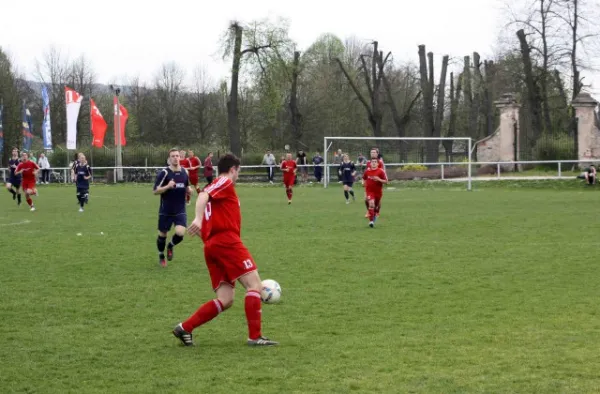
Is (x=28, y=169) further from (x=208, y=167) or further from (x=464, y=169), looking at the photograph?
(x=464, y=169)

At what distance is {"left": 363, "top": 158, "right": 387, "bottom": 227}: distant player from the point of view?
64.8 feet

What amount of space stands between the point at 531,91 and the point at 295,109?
17582 mm

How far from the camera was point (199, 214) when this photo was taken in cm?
738

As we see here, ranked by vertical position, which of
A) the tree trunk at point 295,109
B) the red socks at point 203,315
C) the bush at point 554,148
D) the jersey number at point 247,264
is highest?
the tree trunk at point 295,109

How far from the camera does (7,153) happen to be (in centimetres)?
6300

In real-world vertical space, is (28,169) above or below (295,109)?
below

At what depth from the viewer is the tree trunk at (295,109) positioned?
57372 millimetres

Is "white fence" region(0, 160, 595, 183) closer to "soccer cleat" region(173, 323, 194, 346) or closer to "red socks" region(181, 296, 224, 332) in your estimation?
"red socks" region(181, 296, 224, 332)

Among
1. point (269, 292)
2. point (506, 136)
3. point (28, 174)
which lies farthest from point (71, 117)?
point (269, 292)

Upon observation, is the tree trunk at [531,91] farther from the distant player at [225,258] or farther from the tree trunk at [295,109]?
the distant player at [225,258]

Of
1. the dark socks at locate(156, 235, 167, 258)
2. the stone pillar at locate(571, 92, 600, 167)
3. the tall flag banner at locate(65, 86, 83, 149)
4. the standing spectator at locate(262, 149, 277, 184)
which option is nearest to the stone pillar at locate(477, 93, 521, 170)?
the stone pillar at locate(571, 92, 600, 167)

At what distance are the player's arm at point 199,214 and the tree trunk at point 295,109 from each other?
164 feet

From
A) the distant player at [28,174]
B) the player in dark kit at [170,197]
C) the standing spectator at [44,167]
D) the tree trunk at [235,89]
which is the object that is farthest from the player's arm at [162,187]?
the tree trunk at [235,89]

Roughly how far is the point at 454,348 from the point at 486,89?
5869cm
